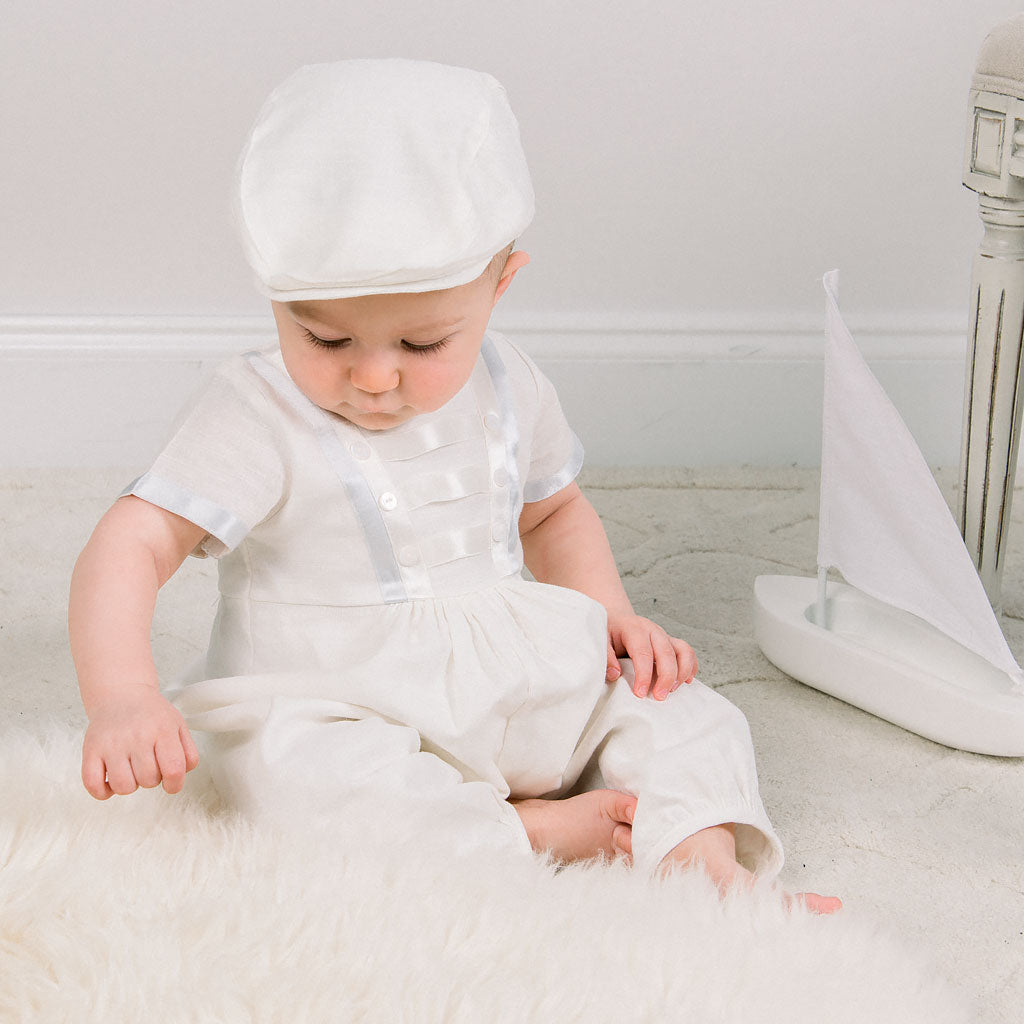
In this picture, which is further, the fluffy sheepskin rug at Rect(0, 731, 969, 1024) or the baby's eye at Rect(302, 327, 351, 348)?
the baby's eye at Rect(302, 327, 351, 348)

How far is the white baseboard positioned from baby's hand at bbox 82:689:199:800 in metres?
0.85

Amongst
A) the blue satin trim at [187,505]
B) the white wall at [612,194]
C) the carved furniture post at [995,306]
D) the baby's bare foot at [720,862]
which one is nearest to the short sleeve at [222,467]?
the blue satin trim at [187,505]

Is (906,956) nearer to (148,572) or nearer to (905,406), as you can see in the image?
(148,572)

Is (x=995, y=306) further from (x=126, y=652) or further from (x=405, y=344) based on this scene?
(x=126, y=652)

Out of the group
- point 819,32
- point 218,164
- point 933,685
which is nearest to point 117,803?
point 933,685

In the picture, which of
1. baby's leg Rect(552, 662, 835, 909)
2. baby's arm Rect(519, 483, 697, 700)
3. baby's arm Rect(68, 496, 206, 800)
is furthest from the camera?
baby's arm Rect(519, 483, 697, 700)

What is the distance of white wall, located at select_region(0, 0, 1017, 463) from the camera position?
54.2 inches

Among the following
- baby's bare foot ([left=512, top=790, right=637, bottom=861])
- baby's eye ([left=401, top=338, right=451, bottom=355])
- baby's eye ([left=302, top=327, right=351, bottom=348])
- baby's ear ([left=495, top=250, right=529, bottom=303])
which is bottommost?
baby's bare foot ([left=512, top=790, right=637, bottom=861])

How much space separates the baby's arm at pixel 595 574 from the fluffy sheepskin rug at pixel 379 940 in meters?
0.18

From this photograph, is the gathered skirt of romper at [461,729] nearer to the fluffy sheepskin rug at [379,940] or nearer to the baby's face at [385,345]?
the fluffy sheepskin rug at [379,940]

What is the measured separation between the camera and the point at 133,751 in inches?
27.4

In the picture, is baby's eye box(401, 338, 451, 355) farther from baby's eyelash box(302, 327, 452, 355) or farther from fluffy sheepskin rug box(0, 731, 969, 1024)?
fluffy sheepskin rug box(0, 731, 969, 1024)

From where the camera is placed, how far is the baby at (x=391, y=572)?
702mm

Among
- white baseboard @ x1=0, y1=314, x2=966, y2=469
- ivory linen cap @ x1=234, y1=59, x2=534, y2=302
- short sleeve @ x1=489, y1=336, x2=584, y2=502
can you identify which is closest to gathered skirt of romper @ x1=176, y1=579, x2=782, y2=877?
short sleeve @ x1=489, y1=336, x2=584, y2=502
